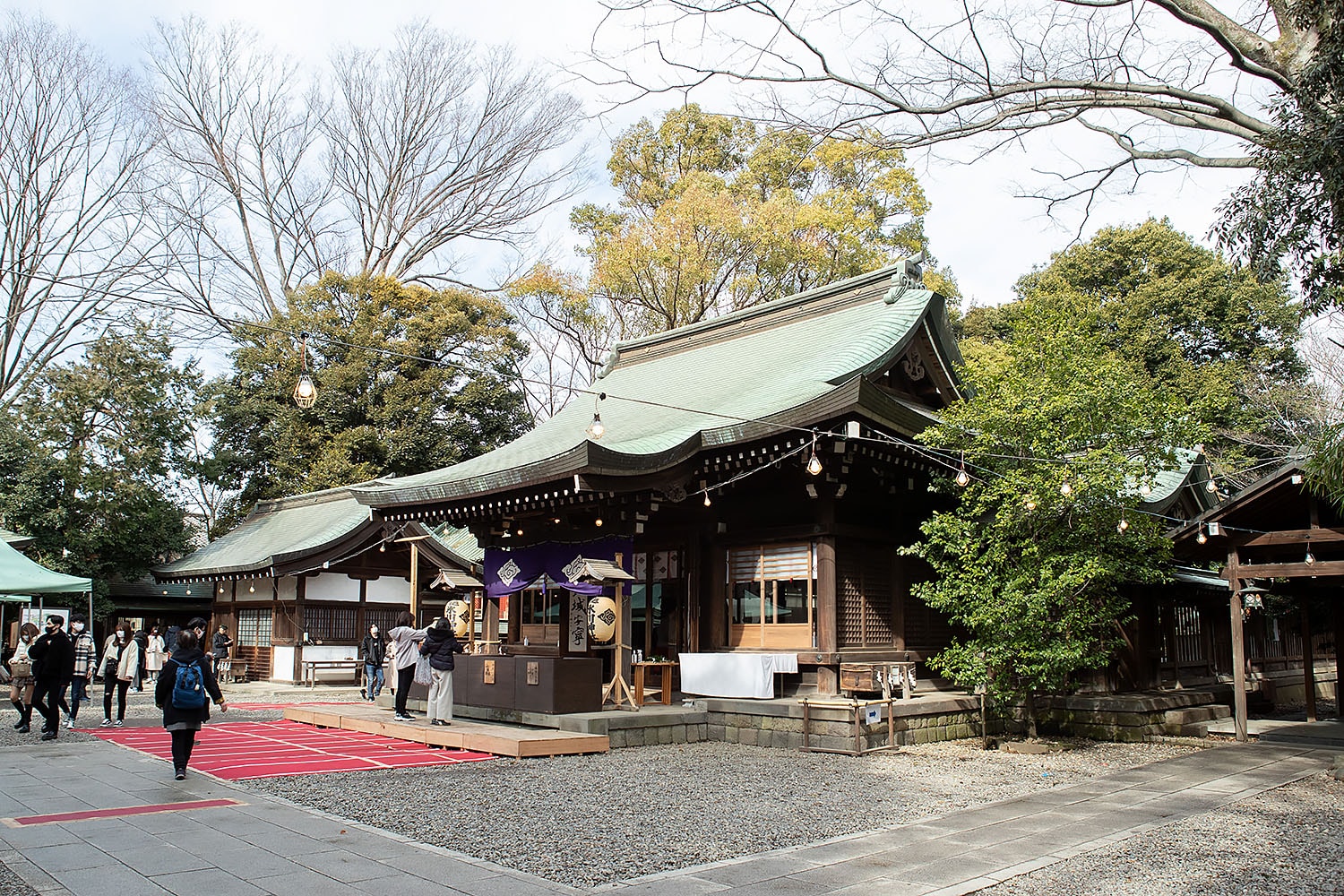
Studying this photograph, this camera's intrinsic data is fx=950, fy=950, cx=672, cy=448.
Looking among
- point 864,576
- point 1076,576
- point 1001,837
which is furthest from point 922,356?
point 1001,837

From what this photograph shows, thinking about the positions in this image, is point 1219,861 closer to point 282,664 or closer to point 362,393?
point 282,664

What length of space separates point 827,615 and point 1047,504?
328 cm

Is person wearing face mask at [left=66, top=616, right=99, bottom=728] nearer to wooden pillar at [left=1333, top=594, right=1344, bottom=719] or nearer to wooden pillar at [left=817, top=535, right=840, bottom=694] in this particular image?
wooden pillar at [left=817, top=535, right=840, bottom=694]

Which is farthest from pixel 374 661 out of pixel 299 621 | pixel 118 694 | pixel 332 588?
pixel 332 588

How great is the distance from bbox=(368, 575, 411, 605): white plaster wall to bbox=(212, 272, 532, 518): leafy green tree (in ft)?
15.3

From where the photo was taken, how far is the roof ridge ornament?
53.5 feet

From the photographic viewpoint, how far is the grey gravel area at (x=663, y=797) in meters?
7.01

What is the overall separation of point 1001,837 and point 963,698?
6.83 metres

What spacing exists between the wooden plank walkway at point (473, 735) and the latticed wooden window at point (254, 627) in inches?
499

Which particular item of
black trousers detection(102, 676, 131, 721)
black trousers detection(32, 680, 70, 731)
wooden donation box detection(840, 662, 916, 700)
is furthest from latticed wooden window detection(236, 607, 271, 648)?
wooden donation box detection(840, 662, 916, 700)

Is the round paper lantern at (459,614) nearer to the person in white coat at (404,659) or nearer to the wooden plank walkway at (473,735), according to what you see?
the wooden plank walkway at (473,735)

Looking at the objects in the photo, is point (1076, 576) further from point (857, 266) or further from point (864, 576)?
point (857, 266)

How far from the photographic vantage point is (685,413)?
15289mm

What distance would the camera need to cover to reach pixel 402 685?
13.9 meters
